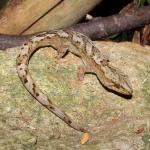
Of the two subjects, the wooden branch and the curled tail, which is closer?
the curled tail

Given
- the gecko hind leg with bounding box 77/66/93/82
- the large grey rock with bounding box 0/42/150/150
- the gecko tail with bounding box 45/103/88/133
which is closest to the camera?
the large grey rock with bounding box 0/42/150/150

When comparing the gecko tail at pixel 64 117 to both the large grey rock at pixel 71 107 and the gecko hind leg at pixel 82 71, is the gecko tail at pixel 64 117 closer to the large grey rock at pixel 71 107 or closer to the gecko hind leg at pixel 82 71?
the large grey rock at pixel 71 107

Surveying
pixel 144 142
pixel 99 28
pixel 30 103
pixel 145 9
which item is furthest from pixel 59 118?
pixel 145 9

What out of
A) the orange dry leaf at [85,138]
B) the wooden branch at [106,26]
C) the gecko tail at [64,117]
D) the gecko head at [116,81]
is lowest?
the orange dry leaf at [85,138]

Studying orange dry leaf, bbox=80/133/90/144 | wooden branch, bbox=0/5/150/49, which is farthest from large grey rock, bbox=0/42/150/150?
wooden branch, bbox=0/5/150/49

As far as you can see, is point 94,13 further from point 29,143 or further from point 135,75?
point 29,143

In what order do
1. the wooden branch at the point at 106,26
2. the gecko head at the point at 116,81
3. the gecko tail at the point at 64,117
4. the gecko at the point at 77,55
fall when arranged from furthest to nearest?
1. the wooden branch at the point at 106,26
2. the gecko head at the point at 116,81
3. the gecko at the point at 77,55
4. the gecko tail at the point at 64,117

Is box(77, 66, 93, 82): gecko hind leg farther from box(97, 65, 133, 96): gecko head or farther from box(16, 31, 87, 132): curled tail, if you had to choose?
box(16, 31, 87, 132): curled tail

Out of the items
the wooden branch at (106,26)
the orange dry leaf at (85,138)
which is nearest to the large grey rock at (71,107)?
the orange dry leaf at (85,138)
